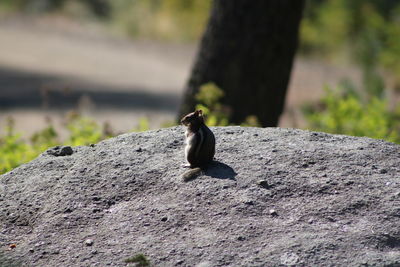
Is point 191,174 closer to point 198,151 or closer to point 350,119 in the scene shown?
point 198,151

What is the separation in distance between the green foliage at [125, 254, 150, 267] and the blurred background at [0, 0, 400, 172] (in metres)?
2.83

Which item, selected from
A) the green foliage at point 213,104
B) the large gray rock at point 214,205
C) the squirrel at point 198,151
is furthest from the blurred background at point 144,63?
the squirrel at point 198,151

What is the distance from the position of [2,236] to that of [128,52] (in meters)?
14.9

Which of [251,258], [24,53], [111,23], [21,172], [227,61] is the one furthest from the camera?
[111,23]

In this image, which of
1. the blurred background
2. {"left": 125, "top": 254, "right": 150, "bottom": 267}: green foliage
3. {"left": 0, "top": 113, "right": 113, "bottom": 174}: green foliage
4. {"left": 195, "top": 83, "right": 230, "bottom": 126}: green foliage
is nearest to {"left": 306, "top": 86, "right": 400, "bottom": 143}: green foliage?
the blurred background

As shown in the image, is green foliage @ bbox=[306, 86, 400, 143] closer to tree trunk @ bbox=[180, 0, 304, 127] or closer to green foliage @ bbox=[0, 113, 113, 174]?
tree trunk @ bbox=[180, 0, 304, 127]

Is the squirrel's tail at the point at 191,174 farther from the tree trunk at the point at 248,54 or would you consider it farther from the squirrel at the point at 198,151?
the tree trunk at the point at 248,54

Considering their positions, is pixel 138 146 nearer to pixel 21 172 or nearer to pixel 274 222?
pixel 21 172

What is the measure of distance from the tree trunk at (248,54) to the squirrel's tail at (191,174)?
3644 mm

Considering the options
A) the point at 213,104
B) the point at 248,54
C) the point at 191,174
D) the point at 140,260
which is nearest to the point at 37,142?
the point at 213,104

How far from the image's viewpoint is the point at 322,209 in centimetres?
382

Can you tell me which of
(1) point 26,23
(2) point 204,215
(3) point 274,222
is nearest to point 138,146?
(2) point 204,215

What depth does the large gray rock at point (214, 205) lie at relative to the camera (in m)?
3.55

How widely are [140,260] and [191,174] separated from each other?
0.72 metres
